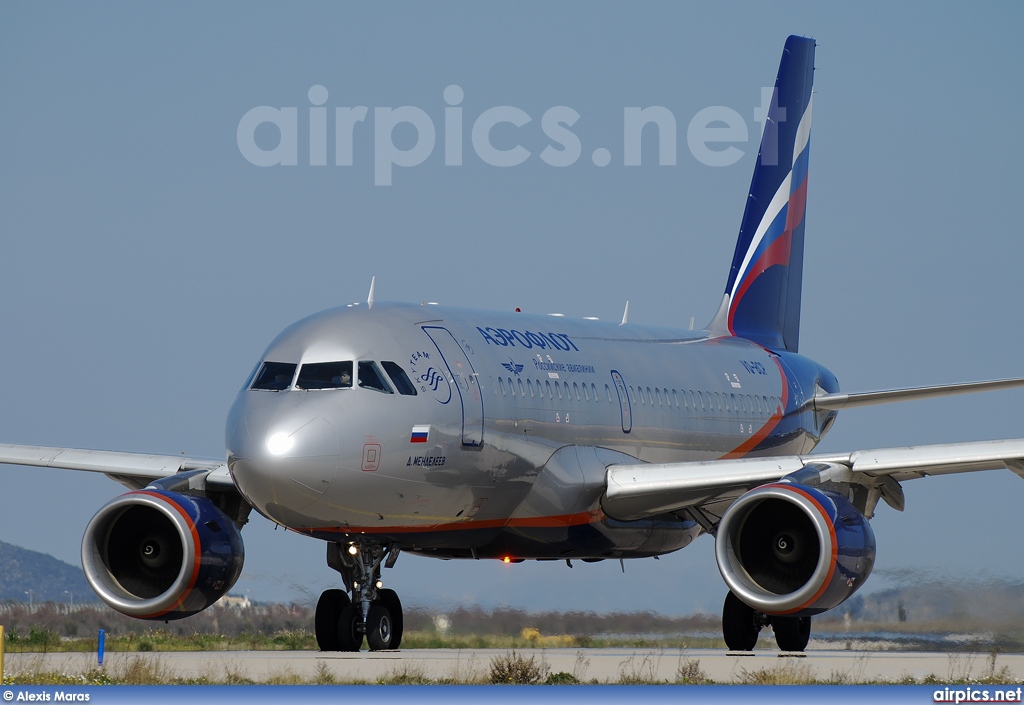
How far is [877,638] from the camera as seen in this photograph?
83.7ft

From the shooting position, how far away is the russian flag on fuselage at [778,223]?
29219 mm

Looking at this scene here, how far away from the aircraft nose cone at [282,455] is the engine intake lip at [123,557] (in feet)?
5.53

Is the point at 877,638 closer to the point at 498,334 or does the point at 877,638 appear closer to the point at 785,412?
the point at 785,412

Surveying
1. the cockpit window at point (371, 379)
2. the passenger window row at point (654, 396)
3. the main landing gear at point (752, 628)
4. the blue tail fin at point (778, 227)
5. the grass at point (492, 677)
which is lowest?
the main landing gear at point (752, 628)

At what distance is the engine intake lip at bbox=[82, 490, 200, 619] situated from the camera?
18.7 m

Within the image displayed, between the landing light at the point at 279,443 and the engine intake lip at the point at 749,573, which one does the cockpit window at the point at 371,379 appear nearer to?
the landing light at the point at 279,443

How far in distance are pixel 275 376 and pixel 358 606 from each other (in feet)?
9.24

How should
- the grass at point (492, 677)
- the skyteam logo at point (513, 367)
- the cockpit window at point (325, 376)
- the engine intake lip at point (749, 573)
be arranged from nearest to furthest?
the grass at point (492, 677)
the engine intake lip at point (749, 573)
the cockpit window at point (325, 376)
the skyteam logo at point (513, 367)

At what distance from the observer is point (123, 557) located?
1961cm

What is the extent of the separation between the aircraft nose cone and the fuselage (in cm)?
2

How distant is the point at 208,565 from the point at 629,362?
22.0ft

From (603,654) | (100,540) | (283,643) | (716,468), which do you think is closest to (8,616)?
(283,643)

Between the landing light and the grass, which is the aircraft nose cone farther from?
the grass

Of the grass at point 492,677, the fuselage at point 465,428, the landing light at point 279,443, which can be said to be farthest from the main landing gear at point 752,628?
the landing light at point 279,443
